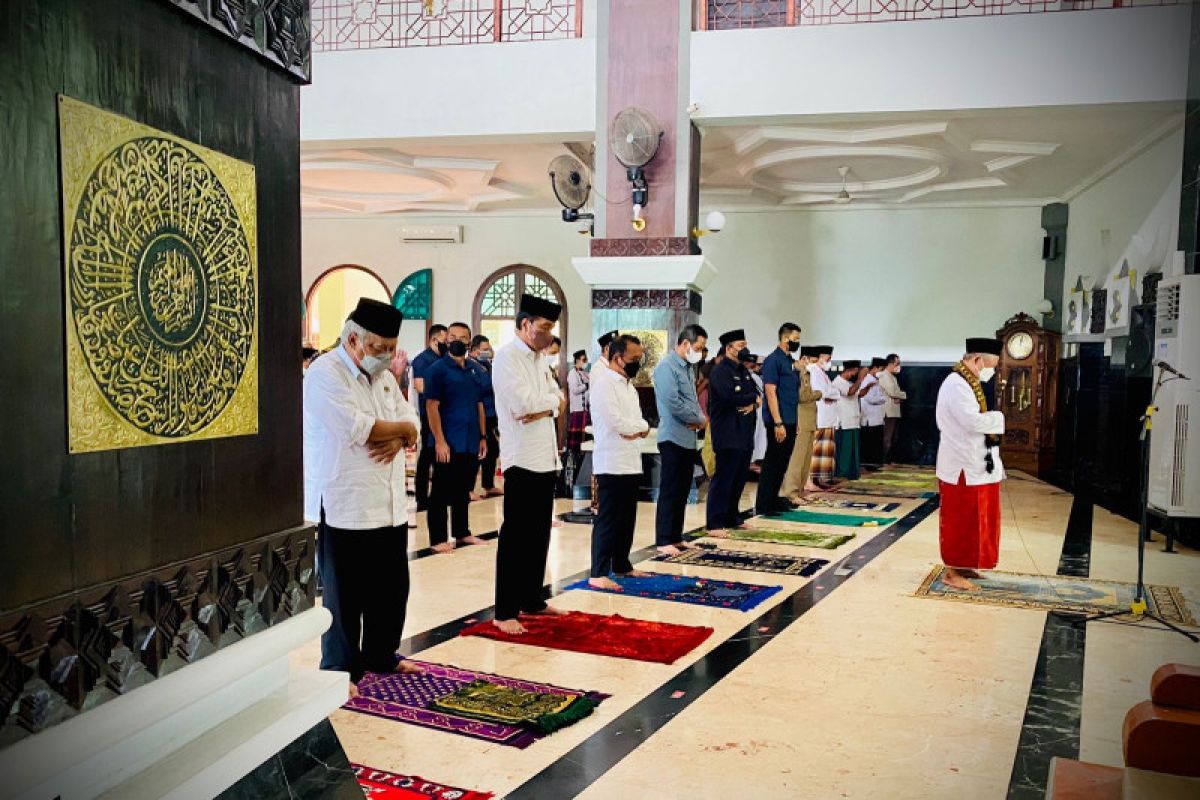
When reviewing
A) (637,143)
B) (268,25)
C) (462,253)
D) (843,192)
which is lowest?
(268,25)

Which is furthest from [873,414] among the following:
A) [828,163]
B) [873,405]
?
[828,163]

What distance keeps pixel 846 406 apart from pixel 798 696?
7.35 meters

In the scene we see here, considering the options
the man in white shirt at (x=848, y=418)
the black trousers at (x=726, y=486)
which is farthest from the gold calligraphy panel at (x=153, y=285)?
the man in white shirt at (x=848, y=418)

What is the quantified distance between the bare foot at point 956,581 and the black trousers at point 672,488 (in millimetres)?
1650

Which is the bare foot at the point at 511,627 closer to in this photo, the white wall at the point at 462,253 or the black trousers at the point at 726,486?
the black trousers at the point at 726,486

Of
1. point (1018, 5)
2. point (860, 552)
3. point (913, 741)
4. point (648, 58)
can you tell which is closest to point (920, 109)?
point (1018, 5)

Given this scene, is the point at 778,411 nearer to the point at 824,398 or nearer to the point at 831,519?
the point at 831,519

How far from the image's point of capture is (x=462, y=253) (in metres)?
14.2

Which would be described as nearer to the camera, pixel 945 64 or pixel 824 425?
pixel 945 64

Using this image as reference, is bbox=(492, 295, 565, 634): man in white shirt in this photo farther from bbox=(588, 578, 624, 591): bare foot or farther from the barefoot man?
the barefoot man

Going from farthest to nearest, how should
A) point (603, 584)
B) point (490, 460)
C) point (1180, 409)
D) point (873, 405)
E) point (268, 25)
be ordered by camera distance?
point (873, 405), point (490, 460), point (1180, 409), point (603, 584), point (268, 25)

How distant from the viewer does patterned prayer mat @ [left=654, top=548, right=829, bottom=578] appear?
580cm

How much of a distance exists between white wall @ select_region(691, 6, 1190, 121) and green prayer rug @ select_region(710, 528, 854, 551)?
3.42m

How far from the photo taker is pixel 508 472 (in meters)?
4.33
